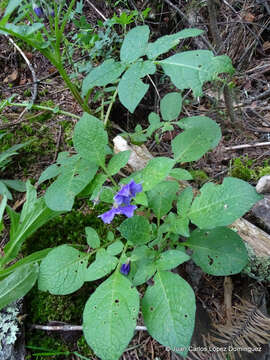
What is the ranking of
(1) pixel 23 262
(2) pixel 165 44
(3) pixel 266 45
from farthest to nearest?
1. (3) pixel 266 45
2. (1) pixel 23 262
3. (2) pixel 165 44

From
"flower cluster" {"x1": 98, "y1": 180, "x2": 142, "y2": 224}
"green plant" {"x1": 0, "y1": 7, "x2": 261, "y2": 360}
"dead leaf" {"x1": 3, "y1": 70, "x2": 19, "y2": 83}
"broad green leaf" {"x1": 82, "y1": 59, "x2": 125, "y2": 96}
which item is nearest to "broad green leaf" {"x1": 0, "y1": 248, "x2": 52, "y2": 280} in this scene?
"green plant" {"x1": 0, "y1": 7, "x2": 261, "y2": 360}

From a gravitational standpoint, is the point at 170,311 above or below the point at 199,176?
above

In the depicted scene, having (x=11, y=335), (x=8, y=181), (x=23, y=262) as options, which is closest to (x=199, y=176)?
(x=23, y=262)

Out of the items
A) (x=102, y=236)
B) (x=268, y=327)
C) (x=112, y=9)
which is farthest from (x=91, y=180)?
(x=112, y=9)

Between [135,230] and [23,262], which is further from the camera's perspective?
[23,262]

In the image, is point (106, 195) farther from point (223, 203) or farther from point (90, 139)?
point (223, 203)

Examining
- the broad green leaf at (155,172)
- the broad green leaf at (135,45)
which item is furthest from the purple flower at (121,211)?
the broad green leaf at (135,45)

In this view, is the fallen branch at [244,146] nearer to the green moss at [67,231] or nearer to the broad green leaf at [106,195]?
the green moss at [67,231]

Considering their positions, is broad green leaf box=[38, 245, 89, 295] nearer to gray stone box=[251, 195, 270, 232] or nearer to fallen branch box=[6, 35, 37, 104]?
gray stone box=[251, 195, 270, 232]
